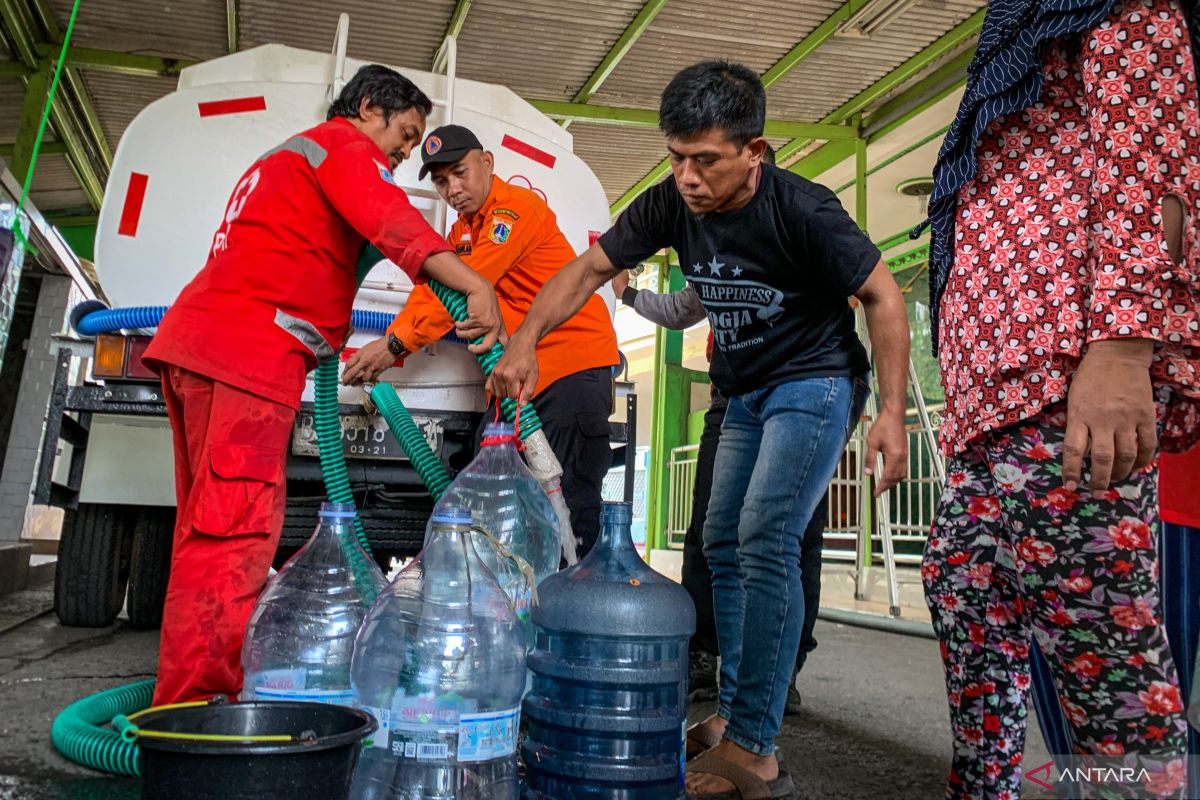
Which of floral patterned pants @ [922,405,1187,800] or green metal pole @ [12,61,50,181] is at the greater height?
green metal pole @ [12,61,50,181]

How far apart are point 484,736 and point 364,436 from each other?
2245mm

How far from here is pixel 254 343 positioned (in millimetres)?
2158

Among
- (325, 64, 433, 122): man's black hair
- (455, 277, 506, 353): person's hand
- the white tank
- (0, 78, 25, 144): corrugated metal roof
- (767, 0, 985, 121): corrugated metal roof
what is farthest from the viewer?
(0, 78, 25, 144): corrugated metal roof

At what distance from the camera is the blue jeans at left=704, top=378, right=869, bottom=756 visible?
203 centimetres

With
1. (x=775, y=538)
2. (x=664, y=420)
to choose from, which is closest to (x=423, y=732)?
(x=775, y=538)

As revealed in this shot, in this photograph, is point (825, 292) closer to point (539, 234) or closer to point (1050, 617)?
point (1050, 617)

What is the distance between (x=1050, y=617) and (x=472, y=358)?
2701 millimetres

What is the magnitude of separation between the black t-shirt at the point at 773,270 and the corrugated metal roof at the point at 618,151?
6.09 meters

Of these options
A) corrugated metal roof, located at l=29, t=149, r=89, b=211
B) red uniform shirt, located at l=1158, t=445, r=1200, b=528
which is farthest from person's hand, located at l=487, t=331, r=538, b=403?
corrugated metal roof, located at l=29, t=149, r=89, b=211

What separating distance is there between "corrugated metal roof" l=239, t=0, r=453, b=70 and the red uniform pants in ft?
16.5

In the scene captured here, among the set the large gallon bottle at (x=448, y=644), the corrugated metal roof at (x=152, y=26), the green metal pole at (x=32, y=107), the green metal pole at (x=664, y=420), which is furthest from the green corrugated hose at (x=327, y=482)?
the green metal pole at (x=664, y=420)

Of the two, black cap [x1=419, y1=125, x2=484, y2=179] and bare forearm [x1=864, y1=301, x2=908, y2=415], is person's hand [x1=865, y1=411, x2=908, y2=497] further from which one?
black cap [x1=419, y1=125, x2=484, y2=179]

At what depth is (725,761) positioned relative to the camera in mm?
2014

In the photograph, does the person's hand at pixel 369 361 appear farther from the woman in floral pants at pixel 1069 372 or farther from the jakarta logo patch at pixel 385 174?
the woman in floral pants at pixel 1069 372
